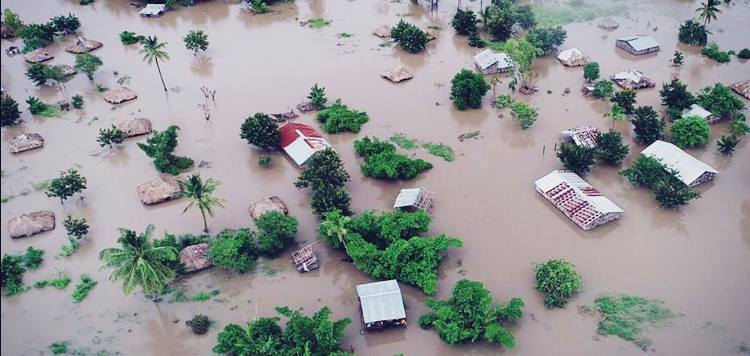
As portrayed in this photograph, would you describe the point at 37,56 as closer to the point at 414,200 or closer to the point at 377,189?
the point at 377,189

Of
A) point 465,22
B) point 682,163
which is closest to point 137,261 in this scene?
point 682,163

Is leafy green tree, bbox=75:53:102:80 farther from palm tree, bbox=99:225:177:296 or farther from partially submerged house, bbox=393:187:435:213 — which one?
partially submerged house, bbox=393:187:435:213

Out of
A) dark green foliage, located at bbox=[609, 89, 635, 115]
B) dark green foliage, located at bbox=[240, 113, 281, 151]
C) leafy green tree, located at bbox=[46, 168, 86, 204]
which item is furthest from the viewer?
dark green foliage, located at bbox=[609, 89, 635, 115]

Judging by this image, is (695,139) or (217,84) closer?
(695,139)

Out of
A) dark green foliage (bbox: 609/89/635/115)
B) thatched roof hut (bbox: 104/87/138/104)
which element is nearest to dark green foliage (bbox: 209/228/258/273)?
thatched roof hut (bbox: 104/87/138/104)

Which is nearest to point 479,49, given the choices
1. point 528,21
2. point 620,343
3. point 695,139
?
point 528,21

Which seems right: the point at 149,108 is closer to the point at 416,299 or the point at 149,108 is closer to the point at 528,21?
the point at 416,299

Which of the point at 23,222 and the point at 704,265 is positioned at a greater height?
the point at 23,222
